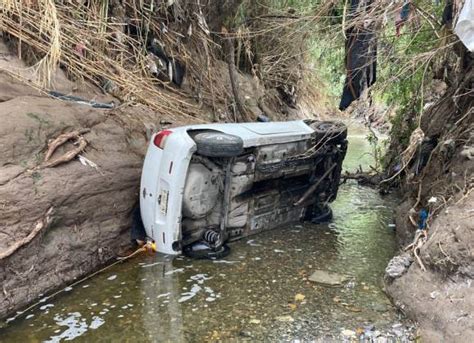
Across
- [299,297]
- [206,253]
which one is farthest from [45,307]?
[299,297]

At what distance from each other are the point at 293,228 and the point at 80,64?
314cm

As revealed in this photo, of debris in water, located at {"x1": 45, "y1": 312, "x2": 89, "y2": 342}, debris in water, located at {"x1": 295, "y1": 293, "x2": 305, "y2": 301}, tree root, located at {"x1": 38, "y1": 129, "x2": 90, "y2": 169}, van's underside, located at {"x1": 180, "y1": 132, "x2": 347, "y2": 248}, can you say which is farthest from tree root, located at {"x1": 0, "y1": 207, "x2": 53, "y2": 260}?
debris in water, located at {"x1": 295, "y1": 293, "x2": 305, "y2": 301}

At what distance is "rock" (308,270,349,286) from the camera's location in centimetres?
429

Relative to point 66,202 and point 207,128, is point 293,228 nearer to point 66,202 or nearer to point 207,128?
point 207,128

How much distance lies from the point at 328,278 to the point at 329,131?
2149 mm

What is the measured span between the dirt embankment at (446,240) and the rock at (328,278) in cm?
44

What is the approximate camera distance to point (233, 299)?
396 cm

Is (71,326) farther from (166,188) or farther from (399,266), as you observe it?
(399,266)

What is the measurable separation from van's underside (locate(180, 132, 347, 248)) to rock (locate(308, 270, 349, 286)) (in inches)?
40.8

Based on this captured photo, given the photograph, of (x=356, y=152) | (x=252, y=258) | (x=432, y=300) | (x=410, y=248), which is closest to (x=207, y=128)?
(x=252, y=258)

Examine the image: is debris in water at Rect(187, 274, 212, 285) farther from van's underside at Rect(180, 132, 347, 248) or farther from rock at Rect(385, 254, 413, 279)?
rock at Rect(385, 254, 413, 279)

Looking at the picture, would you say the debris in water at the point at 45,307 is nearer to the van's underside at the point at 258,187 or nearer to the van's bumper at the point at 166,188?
the van's bumper at the point at 166,188

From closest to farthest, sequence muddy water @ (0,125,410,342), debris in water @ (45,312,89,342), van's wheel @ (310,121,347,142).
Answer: debris in water @ (45,312,89,342), muddy water @ (0,125,410,342), van's wheel @ (310,121,347,142)

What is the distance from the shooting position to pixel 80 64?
572 centimetres
